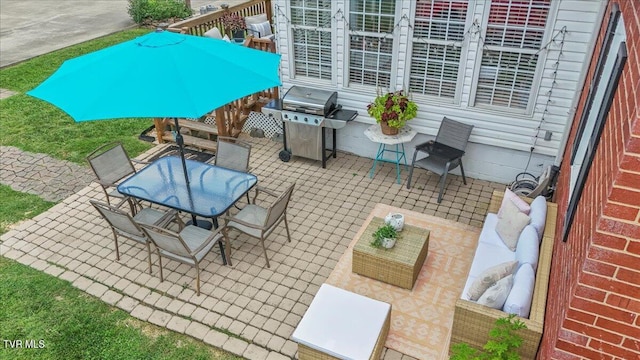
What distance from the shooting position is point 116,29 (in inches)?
651

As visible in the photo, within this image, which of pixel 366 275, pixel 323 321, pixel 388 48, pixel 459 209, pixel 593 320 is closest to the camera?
pixel 593 320

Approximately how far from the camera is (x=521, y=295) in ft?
12.8

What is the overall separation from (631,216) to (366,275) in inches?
127

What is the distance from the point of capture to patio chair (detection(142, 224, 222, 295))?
476cm

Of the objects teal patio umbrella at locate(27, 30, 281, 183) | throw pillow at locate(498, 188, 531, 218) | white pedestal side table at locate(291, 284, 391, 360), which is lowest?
white pedestal side table at locate(291, 284, 391, 360)

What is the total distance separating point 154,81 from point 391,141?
11.7ft

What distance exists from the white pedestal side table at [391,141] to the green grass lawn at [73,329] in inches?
149

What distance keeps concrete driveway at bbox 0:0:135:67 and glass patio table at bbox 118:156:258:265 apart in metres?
9.84

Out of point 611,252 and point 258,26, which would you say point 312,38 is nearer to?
point 258,26

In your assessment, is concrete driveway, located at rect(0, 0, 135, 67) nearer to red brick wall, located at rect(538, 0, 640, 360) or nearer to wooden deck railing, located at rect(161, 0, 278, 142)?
wooden deck railing, located at rect(161, 0, 278, 142)

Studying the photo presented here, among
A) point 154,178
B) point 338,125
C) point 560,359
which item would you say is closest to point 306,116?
point 338,125

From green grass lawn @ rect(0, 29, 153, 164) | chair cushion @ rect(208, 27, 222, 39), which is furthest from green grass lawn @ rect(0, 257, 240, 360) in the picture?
chair cushion @ rect(208, 27, 222, 39)

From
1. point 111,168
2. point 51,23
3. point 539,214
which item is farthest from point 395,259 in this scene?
point 51,23

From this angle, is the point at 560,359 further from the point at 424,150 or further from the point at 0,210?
the point at 0,210
